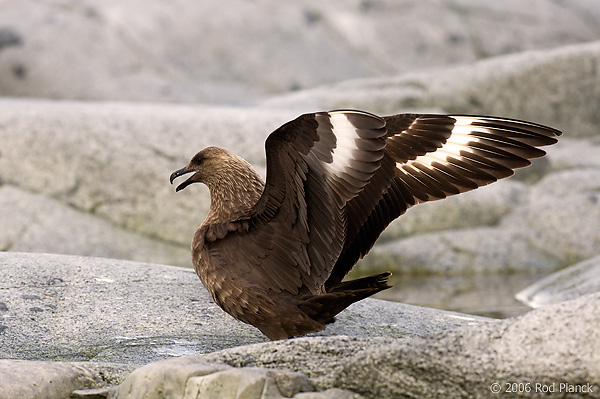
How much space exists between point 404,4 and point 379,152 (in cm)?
1328

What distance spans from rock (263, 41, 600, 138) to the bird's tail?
6960mm

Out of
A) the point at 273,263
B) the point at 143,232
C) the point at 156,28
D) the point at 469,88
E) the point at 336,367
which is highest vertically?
the point at 156,28

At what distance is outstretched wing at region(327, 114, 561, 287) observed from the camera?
11.4 ft

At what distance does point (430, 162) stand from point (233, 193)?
0.90m

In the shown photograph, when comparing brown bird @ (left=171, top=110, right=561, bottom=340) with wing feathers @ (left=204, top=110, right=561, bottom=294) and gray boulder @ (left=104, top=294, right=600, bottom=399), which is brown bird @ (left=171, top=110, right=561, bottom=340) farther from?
gray boulder @ (left=104, top=294, right=600, bottom=399)

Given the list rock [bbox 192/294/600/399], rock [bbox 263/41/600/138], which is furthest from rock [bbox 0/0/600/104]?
rock [bbox 192/294/600/399]

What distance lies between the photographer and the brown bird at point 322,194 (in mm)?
3039

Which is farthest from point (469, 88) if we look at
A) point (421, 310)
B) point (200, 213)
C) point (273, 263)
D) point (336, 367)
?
point (336, 367)

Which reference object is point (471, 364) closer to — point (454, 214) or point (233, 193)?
point (233, 193)

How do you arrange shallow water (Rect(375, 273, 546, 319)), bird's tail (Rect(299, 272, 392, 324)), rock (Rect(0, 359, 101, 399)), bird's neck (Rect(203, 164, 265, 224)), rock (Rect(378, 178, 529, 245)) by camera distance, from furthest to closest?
rock (Rect(378, 178, 529, 245)), shallow water (Rect(375, 273, 546, 319)), bird's neck (Rect(203, 164, 265, 224)), bird's tail (Rect(299, 272, 392, 324)), rock (Rect(0, 359, 101, 399))

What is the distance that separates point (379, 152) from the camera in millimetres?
3000

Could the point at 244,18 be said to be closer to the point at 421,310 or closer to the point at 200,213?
the point at 200,213

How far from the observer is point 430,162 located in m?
3.67

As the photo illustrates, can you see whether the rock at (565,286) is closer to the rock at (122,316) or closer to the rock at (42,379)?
the rock at (122,316)
